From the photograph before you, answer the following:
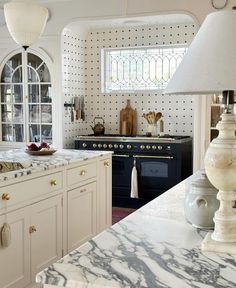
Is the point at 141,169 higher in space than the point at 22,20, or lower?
lower

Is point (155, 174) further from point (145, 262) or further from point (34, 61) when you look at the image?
point (145, 262)

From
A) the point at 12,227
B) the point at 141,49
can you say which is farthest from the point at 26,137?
the point at 12,227

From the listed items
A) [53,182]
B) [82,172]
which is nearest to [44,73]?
[82,172]

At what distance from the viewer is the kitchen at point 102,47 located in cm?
494

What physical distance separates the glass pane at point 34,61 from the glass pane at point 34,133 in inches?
30.7

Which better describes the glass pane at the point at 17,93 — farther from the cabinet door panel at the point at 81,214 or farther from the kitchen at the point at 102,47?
the cabinet door panel at the point at 81,214

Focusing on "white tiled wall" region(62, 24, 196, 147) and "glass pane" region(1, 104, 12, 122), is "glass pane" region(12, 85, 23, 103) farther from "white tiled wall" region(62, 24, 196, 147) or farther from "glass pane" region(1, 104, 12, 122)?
"white tiled wall" region(62, 24, 196, 147)

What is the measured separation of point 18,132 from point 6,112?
0.32 metres

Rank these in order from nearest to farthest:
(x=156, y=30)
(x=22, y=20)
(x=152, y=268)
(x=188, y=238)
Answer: (x=152, y=268), (x=188, y=238), (x=22, y=20), (x=156, y=30)

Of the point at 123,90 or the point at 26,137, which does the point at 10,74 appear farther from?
the point at 123,90

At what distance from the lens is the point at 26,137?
5.84 metres

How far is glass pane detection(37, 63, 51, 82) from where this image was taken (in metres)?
5.59

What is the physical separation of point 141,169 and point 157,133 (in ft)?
2.22

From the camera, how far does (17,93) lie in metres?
5.83
